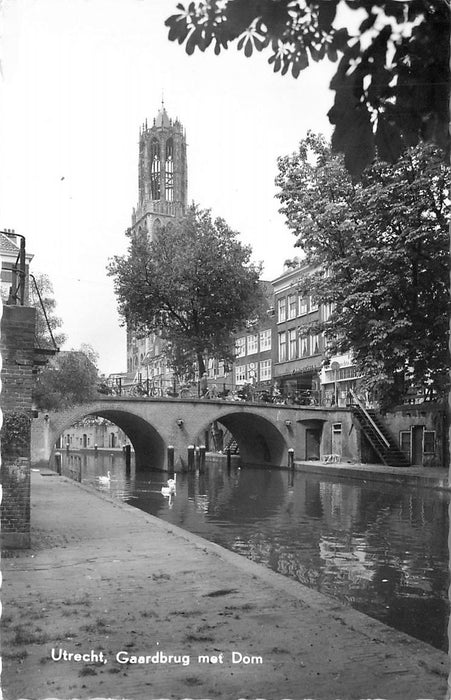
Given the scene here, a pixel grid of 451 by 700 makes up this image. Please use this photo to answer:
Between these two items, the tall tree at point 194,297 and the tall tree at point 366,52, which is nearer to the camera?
the tall tree at point 366,52

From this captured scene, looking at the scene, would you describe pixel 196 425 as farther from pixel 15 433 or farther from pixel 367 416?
pixel 15 433

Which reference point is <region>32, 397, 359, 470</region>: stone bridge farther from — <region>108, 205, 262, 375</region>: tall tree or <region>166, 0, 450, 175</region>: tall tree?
<region>166, 0, 450, 175</region>: tall tree

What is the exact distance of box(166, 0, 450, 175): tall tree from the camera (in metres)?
4.22

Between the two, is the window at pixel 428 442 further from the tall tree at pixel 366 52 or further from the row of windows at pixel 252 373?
the tall tree at pixel 366 52

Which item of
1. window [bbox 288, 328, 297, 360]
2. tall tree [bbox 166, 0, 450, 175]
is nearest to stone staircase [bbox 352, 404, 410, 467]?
window [bbox 288, 328, 297, 360]

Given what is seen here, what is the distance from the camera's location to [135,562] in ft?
29.0

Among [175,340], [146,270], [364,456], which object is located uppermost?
[146,270]

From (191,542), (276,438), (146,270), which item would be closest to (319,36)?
(191,542)

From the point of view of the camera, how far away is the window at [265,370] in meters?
40.3

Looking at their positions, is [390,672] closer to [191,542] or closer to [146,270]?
[191,542]

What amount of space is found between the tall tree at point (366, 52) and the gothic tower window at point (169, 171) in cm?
128

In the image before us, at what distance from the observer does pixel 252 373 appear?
41.4 meters

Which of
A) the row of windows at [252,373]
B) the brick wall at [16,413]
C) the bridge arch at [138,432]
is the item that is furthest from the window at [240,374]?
the brick wall at [16,413]

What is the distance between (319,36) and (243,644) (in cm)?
408
